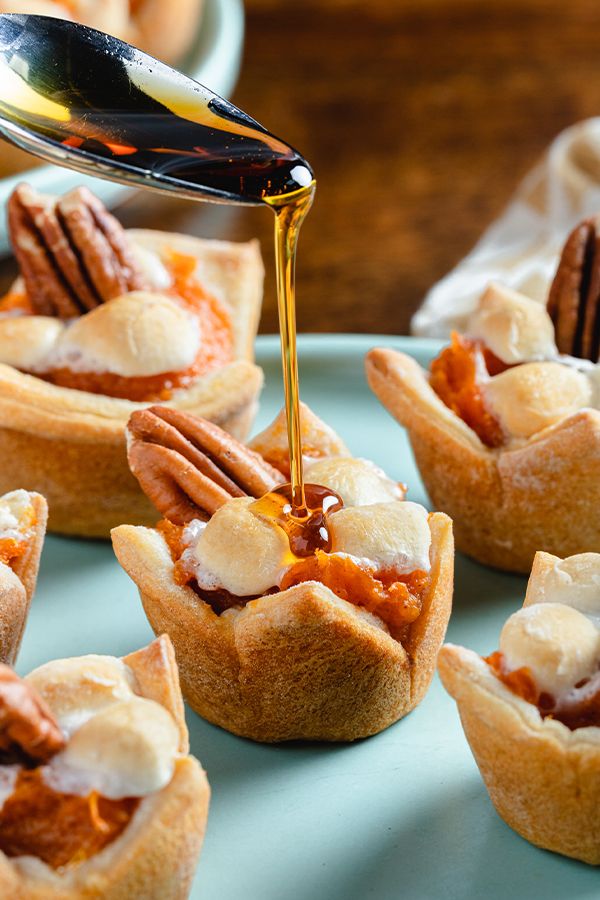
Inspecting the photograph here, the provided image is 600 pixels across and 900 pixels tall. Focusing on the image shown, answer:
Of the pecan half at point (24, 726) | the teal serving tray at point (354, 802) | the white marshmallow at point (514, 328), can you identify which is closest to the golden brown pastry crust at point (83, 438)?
the teal serving tray at point (354, 802)

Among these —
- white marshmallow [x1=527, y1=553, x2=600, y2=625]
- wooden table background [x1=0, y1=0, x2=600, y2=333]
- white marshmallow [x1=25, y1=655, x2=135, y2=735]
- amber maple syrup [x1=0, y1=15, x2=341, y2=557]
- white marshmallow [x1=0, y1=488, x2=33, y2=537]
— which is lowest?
wooden table background [x1=0, y1=0, x2=600, y2=333]

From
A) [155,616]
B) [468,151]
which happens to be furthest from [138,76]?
[468,151]

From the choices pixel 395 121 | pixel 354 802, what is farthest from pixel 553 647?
pixel 395 121

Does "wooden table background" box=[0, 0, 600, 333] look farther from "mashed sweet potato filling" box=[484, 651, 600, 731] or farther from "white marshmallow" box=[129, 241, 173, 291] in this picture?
"mashed sweet potato filling" box=[484, 651, 600, 731]

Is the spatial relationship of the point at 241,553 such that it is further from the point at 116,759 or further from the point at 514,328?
the point at 514,328

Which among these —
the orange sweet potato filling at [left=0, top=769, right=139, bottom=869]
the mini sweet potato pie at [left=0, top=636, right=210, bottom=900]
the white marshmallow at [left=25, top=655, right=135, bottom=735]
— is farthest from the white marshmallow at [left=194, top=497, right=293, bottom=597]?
the orange sweet potato filling at [left=0, top=769, right=139, bottom=869]
